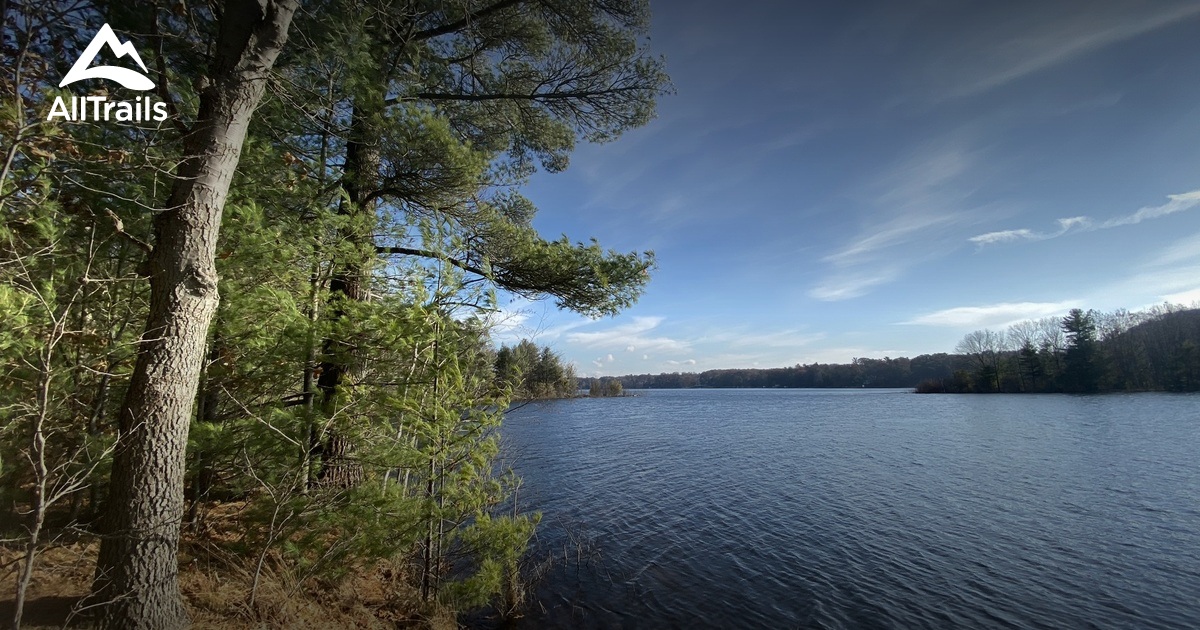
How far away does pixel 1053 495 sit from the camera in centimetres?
1196

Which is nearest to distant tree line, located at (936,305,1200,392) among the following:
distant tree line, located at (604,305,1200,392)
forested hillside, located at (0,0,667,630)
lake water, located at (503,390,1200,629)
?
distant tree line, located at (604,305,1200,392)

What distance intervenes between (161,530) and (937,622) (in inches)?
346

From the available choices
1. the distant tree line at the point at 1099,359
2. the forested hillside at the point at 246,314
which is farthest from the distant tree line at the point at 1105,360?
the forested hillside at the point at 246,314

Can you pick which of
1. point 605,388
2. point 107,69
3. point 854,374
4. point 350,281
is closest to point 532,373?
point 350,281

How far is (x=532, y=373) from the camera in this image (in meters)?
36.8

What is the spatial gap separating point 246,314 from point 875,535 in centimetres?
1148

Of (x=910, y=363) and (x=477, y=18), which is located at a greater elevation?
(x=477, y=18)

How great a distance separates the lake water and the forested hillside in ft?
10.7

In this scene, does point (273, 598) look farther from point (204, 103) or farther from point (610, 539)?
point (610, 539)

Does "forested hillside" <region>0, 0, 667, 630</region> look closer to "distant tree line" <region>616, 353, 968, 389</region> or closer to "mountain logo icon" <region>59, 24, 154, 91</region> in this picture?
"mountain logo icon" <region>59, 24, 154, 91</region>

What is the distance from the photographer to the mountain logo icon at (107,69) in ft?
12.7

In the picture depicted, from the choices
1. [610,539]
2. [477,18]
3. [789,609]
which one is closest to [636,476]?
[610,539]

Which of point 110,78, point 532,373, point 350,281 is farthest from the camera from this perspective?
point 532,373

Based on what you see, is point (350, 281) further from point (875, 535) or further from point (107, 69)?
point (875, 535)
